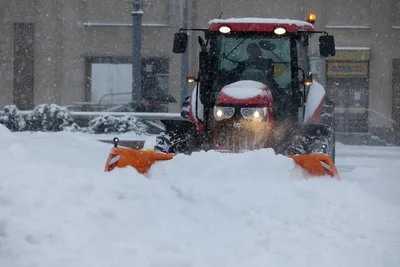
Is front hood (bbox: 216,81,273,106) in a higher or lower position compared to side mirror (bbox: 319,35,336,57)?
lower

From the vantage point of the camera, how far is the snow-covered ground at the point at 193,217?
5.11 m

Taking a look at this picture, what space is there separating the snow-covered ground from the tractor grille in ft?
3.60

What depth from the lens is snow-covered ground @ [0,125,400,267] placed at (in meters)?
5.11

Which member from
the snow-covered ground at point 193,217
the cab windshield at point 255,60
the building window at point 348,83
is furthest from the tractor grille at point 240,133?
the building window at point 348,83

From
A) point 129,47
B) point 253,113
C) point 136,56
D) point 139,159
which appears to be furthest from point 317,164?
point 129,47

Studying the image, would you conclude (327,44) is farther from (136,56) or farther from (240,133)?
(136,56)

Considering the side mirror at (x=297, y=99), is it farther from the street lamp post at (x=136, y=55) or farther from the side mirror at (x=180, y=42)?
the street lamp post at (x=136, y=55)

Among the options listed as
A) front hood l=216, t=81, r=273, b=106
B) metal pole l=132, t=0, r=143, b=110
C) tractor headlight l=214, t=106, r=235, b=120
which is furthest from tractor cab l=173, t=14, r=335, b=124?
metal pole l=132, t=0, r=143, b=110

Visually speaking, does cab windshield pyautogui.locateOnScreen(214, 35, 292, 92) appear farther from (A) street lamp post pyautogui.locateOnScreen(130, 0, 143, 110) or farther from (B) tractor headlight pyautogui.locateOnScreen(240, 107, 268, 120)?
(A) street lamp post pyautogui.locateOnScreen(130, 0, 143, 110)

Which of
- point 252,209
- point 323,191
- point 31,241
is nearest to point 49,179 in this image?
point 31,241

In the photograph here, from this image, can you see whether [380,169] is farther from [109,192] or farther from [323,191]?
[109,192]

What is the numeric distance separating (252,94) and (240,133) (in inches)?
17.4

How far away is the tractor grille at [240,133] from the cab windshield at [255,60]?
89cm

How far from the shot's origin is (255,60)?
9234mm
